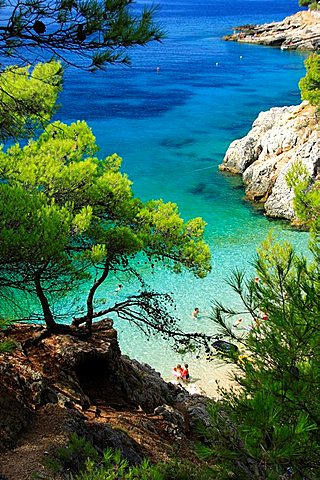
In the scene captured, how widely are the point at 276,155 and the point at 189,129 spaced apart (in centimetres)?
1277

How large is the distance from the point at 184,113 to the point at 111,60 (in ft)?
130

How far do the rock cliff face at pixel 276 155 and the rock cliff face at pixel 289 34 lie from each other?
170 feet

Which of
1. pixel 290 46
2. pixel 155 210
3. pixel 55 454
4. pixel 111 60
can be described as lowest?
pixel 55 454

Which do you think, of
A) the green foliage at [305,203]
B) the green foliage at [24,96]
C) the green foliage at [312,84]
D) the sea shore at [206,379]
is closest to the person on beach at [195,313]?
the sea shore at [206,379]

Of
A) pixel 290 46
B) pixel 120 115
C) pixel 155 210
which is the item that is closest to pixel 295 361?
pixel 155 210

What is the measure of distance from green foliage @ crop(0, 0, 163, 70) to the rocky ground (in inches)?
184

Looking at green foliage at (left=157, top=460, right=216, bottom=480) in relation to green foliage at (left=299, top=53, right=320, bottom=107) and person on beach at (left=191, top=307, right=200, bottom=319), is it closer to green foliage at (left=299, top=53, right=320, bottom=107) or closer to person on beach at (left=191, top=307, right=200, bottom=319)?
person on beach at (left=191, top=307, right=200, bottom=319)

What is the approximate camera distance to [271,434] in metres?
4.11

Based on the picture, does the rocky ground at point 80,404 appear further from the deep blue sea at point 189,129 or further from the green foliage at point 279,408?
the deep blue sea at point 189,129

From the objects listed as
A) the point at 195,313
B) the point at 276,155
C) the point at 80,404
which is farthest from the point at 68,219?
the point at 276,155

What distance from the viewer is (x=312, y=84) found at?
31156 mm

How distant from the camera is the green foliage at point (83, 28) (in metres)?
5.96

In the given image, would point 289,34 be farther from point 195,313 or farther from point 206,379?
point 206,379

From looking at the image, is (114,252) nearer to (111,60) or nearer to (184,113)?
(111,60)
